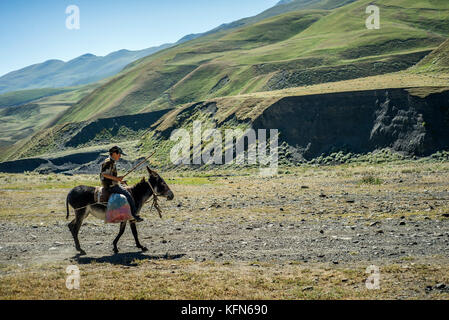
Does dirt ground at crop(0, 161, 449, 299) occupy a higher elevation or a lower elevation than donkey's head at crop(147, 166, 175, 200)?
lower

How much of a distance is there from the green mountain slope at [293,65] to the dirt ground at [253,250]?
87.0 meters

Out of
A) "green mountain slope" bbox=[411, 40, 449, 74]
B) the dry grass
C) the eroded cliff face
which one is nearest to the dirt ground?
the dry grass

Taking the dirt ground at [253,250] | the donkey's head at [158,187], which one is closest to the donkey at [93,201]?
the donkey's head at [158,187]

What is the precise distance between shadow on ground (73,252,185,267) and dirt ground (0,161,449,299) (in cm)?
3

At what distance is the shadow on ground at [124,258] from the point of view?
13453mm

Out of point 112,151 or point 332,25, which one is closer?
point 112,151

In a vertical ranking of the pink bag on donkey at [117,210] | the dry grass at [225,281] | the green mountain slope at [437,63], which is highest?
the green mountain slope at [437,63]

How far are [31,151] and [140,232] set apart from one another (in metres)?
116

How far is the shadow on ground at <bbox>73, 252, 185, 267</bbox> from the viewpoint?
1345 centimetres

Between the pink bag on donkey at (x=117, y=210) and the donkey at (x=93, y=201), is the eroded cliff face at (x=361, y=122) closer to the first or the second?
the donkey at (x=93, y=201)

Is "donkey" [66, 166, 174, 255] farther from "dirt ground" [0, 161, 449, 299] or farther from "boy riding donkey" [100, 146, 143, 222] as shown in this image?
"dirt ground" [0, 161, 449, 299]

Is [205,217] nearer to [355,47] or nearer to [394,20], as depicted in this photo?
[355,47]

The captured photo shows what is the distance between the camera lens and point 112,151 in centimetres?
1424

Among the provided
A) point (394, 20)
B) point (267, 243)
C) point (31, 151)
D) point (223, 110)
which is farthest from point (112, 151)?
point (394, 20)
